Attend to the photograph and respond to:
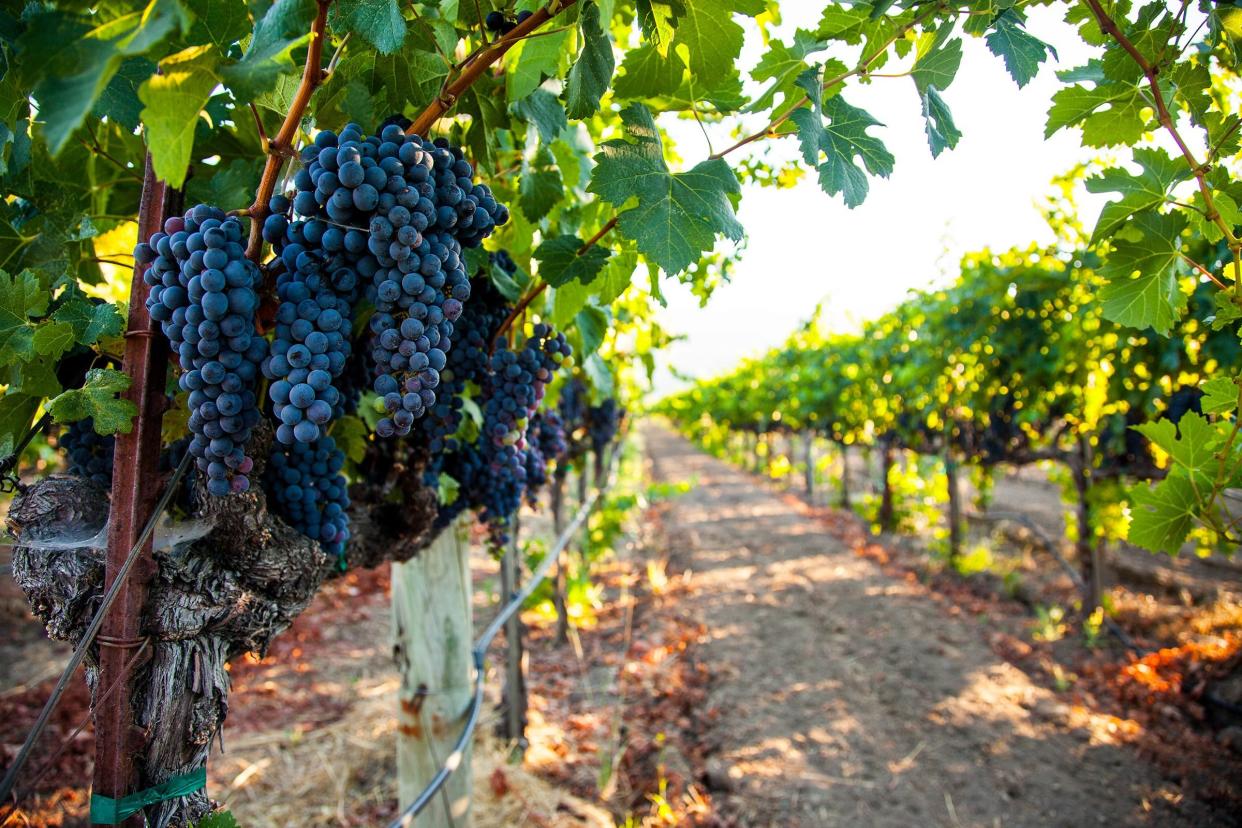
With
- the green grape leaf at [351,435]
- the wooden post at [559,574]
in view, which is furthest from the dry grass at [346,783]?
the green grape leaf at [351,435]

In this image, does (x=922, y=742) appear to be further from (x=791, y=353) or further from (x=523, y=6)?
(x=791, y=353)

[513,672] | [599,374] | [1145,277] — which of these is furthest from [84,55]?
[513,672]

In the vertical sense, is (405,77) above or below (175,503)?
above

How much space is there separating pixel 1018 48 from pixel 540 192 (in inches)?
35.8

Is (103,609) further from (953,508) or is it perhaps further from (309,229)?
(953,508)

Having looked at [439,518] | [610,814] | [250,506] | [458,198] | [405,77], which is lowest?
[610,814]

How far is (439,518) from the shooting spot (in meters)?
2.09

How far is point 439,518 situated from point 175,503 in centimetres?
95

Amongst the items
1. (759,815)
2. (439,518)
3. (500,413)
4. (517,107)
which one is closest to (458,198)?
(517,107)

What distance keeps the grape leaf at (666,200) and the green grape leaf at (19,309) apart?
82 cm

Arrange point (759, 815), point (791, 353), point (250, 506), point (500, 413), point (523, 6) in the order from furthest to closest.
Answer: point (791, 353), point (759, 815), point (500, 413), point (250, 506), point (523, 6)

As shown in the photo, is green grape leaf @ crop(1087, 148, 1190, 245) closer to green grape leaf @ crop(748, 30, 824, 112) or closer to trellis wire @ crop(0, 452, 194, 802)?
green grape leaf @ crop(748, 30, 824, 112)

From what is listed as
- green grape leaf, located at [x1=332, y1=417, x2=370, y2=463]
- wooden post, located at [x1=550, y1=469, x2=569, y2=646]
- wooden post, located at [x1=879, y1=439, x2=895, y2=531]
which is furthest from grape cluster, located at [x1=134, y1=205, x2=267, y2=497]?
wooden post, located at [x1=879, y1=439, x2=895, y2=531]

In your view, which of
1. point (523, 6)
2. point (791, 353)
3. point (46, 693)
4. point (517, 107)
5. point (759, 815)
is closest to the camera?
point (523, 6)
